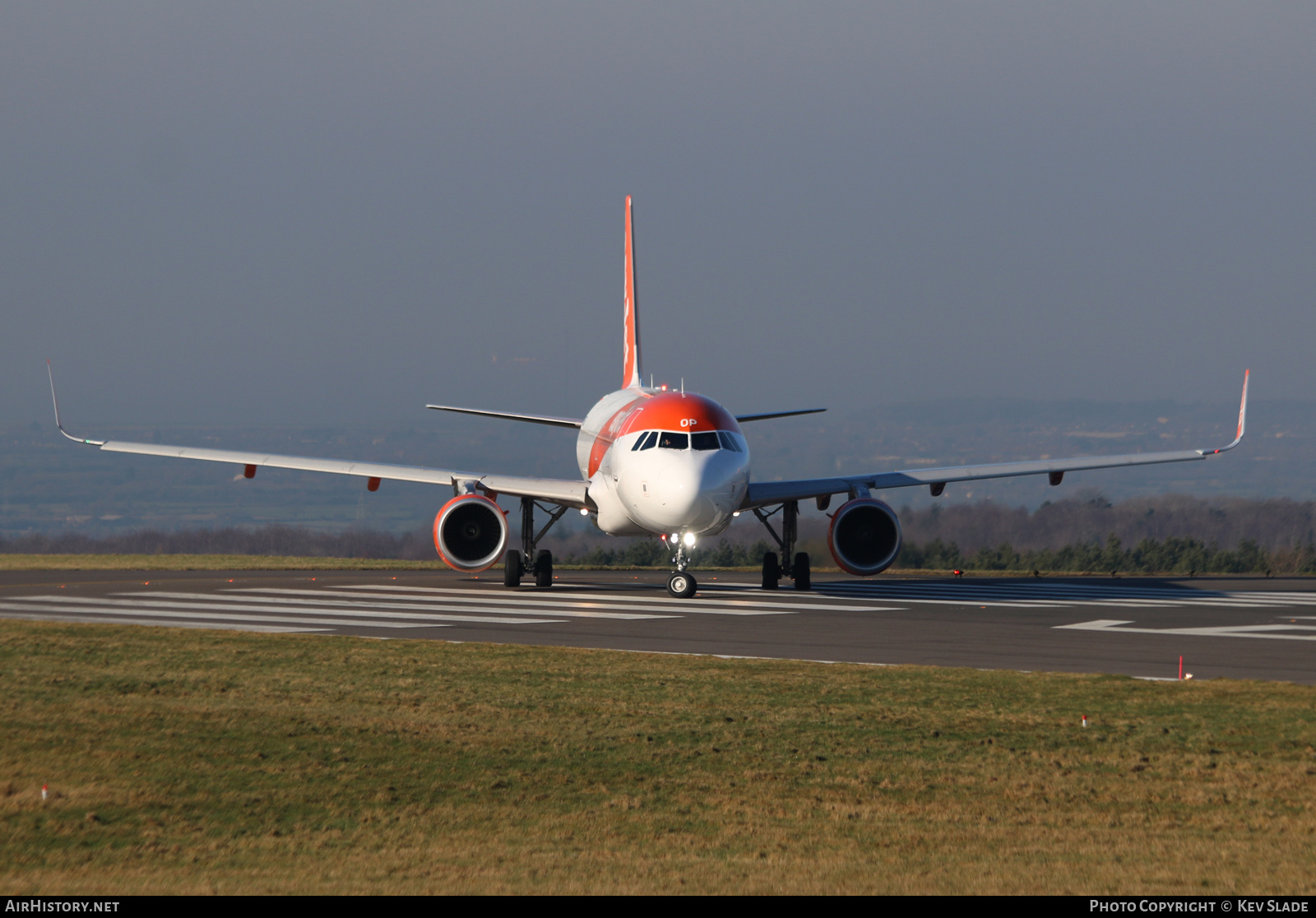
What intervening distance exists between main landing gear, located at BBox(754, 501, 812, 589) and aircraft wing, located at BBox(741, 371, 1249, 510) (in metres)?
0.51

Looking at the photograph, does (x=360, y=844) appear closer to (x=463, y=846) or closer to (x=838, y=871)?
(x=463, y=846)

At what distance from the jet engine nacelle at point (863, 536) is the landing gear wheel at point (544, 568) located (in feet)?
18.8

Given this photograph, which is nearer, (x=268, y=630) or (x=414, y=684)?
(x=414, y=684)

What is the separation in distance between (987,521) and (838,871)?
35000mm

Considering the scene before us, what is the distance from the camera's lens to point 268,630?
18.3m

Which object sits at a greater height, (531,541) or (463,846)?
(531,541)

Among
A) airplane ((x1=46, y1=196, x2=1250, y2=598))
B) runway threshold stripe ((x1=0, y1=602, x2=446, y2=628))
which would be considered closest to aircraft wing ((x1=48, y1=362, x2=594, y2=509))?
airplane ((x1=46, y1=196, x2=1250, y2=598))

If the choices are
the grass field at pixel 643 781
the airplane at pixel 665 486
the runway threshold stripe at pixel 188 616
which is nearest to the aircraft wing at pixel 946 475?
the airplane at pixel 665 486

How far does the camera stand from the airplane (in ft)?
79.4

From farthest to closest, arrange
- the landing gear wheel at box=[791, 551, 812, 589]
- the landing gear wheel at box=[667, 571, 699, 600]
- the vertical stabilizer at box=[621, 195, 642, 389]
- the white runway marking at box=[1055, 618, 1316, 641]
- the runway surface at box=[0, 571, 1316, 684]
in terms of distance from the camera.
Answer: the vertical stabilizer at box=[621, 195, 642, 389], the landing gear wheel at box=[791, 551, 812, 589], the landing gear wheel at box=[667, 571, 699, 600], the white runway marking at box=[1055, 618, 1316, 641], the runway surface at box=[0, 571, 1316, 684]

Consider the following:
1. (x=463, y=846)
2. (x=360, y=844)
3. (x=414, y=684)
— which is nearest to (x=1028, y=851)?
(x=463, y=846)

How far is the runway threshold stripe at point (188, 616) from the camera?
19188 millimetres

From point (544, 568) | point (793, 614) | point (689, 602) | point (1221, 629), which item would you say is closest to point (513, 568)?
point (544, 568)

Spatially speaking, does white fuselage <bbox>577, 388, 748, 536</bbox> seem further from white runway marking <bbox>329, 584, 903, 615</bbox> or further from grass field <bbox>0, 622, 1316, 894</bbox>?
grass field <bbox>0, 622, 1316, 894</bbox>
